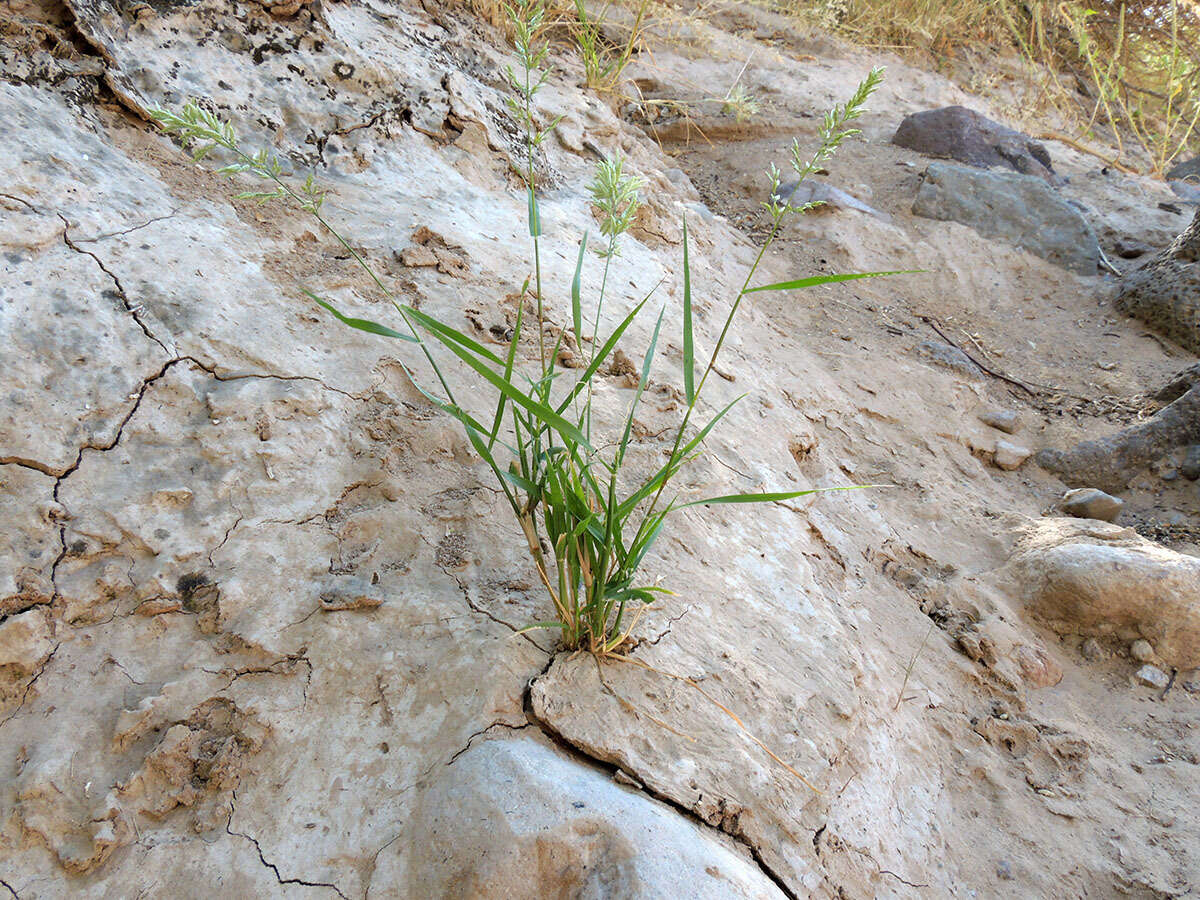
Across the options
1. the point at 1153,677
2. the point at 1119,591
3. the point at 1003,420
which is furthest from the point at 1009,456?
the point at 1153,677

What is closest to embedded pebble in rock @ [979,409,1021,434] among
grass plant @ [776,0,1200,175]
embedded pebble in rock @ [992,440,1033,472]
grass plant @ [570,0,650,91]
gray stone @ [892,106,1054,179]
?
embedded pebble in rock @ [992,440,1033,472]

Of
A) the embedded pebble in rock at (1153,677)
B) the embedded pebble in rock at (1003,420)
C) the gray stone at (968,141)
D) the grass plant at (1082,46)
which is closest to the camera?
the embedded pebble in rock at (1153,677)

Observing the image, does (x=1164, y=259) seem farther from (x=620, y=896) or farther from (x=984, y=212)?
(x=620, y=896)

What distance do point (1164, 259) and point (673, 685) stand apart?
12.7 ft

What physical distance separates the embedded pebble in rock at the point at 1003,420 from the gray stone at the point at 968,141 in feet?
7.08

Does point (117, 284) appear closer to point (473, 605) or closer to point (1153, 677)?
point (473, 605)

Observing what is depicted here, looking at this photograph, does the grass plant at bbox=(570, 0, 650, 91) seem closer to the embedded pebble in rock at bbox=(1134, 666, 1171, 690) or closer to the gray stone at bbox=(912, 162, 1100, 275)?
the gray stone at bbox=(912, 162, 1100, 275)

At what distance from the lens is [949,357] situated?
3256mm

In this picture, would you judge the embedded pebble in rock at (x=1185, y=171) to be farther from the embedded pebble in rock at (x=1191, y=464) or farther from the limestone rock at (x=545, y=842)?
the limestone rock at (x=545, y=842)

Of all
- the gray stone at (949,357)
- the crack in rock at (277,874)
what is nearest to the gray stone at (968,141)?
the gray stone at (949,357)

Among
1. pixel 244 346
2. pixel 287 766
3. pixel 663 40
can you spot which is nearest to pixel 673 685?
pixel 287 766

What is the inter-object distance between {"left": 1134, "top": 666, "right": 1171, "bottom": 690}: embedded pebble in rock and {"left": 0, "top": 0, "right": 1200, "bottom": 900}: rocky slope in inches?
1.5

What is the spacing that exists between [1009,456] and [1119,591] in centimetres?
96

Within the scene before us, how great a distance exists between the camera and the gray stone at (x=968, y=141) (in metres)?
4.46
